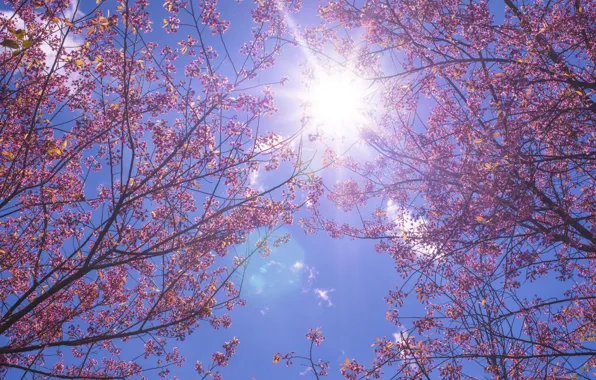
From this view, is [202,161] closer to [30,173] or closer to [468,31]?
[30,173]

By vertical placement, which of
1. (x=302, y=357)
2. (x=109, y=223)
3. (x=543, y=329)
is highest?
(x=543, y=329)

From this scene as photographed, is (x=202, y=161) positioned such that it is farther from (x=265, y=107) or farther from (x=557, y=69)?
(x=557, y=69)

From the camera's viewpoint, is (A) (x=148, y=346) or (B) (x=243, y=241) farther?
(A) (x=148, y=346)

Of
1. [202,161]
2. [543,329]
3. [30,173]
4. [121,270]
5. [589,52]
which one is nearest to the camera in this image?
[589,52]

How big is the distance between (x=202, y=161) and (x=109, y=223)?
186cm

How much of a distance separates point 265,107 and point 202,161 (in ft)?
4.60

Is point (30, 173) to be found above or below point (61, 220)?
above

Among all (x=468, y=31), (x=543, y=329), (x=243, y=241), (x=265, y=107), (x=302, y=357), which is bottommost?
(x=302, y=357)

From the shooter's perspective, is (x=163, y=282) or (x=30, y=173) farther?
(x=30, y=173)

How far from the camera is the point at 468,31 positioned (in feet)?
23.6

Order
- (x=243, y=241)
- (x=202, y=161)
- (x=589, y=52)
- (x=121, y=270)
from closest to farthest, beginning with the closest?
(x=589, y=52) → (x=202, y=161) → (x=243, y=241) → (x=121, y=270)

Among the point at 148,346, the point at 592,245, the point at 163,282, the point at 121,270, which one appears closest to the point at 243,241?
the point at 163,282

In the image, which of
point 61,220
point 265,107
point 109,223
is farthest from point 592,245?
Result: point 61,220

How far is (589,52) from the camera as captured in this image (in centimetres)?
528
